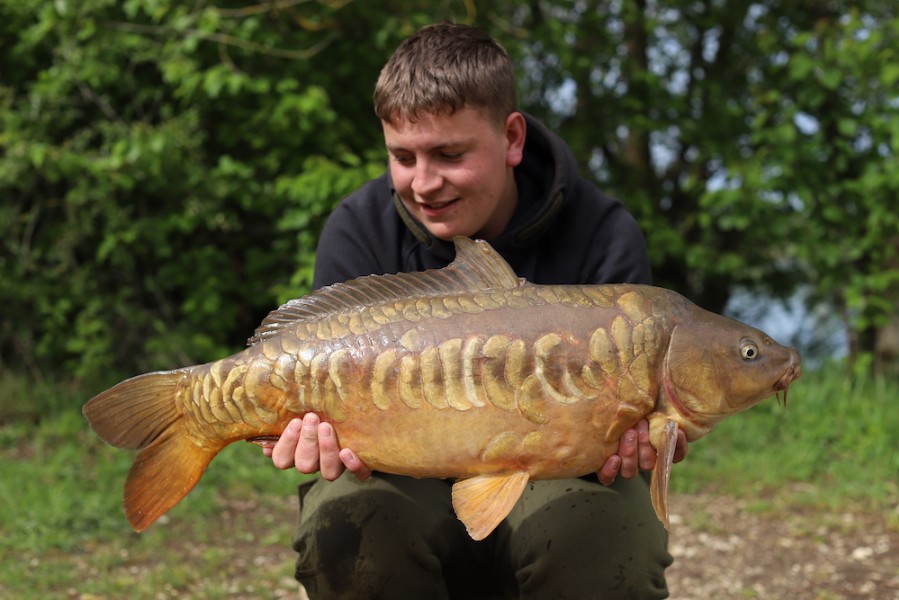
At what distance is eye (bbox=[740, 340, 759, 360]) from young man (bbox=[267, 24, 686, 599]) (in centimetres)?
16

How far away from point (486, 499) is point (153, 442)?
53 cm

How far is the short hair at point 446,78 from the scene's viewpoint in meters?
1.73

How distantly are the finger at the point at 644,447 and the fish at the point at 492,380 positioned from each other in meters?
0.01

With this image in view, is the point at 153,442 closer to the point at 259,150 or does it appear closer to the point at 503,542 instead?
the point at 503,542

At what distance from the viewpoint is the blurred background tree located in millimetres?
3945

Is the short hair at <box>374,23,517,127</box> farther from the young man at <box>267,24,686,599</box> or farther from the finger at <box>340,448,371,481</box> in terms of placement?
the finger at <box>340,448,371,481</box>

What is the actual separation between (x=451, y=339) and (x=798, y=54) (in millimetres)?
3150

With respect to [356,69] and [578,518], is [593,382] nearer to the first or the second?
[578,518]

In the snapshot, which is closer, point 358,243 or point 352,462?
point 352,462

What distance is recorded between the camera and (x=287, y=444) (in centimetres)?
158

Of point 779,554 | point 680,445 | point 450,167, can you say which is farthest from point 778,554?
point 450,167

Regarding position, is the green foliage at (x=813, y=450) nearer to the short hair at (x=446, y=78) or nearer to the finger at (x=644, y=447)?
the finger at (x=644, y=447)

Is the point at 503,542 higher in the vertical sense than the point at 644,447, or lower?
lower

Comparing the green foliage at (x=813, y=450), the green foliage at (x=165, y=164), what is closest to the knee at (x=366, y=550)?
the green foliage at (x=813, y=450)
